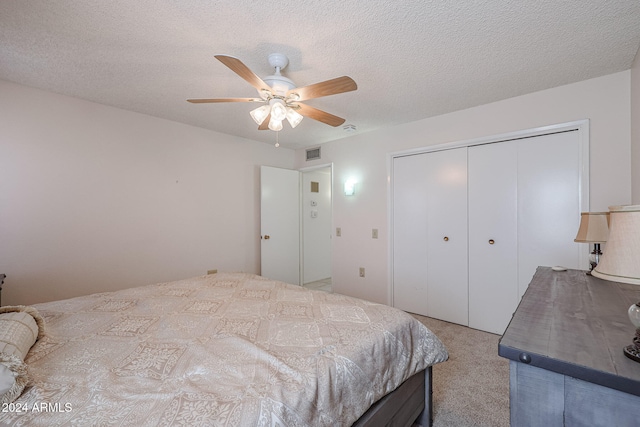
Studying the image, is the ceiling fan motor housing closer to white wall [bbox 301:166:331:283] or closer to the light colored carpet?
the light colored carpet

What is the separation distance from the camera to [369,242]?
12.2 ft

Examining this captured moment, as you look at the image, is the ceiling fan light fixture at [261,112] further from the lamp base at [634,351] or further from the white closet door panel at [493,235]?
the white closet door panel at [493,235]

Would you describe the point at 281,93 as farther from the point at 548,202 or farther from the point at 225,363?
the point at 548,202

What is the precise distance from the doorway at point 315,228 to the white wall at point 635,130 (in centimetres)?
341

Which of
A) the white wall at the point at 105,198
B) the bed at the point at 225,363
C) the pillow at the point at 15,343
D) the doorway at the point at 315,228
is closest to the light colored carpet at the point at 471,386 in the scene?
the bed at the point at 225,363

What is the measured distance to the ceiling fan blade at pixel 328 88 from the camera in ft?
5.21

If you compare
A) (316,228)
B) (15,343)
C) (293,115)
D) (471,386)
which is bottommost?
(471,386)

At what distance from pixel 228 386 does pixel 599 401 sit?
108 cm

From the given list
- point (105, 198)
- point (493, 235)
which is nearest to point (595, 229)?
point (493, 235)

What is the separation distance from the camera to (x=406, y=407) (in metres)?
1.44

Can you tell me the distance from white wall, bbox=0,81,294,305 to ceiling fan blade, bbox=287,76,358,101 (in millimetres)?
2181

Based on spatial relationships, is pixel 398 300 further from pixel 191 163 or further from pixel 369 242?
pixel 191 163

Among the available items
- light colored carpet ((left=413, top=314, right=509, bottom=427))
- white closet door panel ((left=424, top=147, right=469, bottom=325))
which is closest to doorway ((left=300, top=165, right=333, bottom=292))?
white closet door panel ((left=424, top=147, right=469, bottom=325))

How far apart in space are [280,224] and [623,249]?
3.81m
